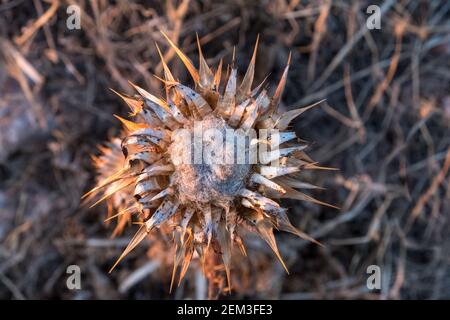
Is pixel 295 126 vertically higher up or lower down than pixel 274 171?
higher up

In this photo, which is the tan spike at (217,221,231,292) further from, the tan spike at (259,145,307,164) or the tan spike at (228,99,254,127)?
the tan spike at (228,99,254,127)

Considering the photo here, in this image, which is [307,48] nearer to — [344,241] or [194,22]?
[194,22]

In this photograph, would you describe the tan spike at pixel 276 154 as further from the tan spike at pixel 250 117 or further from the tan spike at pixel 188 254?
the tan spike at pixel 188 254

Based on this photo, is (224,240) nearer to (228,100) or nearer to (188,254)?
(188,254)

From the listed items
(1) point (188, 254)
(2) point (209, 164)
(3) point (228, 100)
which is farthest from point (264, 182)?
(1) point (188, 254)

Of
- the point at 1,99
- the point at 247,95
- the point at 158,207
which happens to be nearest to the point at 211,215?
the point at 158,207
